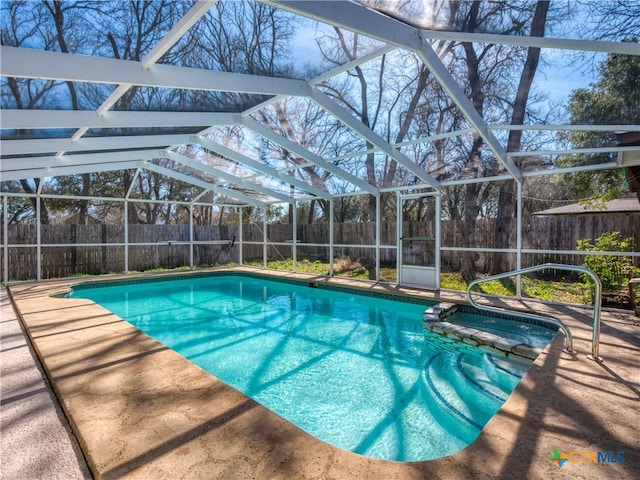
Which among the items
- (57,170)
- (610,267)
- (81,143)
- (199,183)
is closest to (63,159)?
(57,170)

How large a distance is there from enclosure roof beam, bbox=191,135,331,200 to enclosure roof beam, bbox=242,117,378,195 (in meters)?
1.41

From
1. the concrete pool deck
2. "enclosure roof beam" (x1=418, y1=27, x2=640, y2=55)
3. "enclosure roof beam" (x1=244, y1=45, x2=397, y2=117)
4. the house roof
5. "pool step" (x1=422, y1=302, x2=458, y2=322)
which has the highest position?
"enclosure roof beam" (x1=244, y1=45, x2=397, y2=117)

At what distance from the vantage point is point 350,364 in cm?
431

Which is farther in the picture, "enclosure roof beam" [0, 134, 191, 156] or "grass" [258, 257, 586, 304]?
"grass" [258, 257, 586, 304]

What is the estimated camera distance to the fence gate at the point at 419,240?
7.84 m

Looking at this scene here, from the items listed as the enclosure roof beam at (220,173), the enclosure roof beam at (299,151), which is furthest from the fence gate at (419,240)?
the enclosure roof beam at (220,173)

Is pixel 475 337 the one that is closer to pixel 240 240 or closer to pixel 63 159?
pixel 63 159

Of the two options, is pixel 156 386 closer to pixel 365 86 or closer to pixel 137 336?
pixel 137 336

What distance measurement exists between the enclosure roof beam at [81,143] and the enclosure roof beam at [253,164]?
41cm

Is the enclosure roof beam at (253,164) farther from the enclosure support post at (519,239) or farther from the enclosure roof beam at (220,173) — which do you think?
the enclosure support post at (519,239)

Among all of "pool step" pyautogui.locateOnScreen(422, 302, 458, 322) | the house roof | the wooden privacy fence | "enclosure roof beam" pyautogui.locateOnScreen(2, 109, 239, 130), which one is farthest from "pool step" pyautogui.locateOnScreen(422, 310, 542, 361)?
"enclosure roof beam" pyautogui.locateOnScreen(2, 109, 239, 130)

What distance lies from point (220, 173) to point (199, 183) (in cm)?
175

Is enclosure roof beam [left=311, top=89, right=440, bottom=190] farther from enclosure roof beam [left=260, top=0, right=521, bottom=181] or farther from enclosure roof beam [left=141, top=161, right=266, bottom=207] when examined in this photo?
A: enclosure roof beam [left=141, top=161, right=266, bottom=207]

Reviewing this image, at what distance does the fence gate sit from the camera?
784 centimetres
